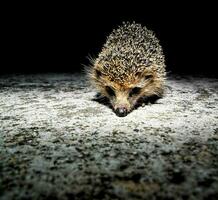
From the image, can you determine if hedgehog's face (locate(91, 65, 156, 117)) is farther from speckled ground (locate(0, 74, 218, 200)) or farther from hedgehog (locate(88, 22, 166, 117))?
speckled ground (locate(0, 74, 218, 200))

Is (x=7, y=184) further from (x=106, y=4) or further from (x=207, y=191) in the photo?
(x=106, y=4)

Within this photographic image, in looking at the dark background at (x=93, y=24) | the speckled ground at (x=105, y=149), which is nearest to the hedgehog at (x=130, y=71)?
the speckled ground at (x=105, y=149)

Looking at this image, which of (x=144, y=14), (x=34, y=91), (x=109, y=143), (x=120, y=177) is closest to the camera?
(x=120, y=177)

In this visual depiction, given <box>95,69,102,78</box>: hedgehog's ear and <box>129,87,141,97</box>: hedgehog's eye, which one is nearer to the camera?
<box>129,87,141,97</box>: hedgehog's eye

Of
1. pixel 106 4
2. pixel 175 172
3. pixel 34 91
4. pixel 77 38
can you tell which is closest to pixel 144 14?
pixel 106 4

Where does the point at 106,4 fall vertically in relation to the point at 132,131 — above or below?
above

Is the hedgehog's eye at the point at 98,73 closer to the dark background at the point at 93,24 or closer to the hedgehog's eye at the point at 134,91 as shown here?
the hedgehog's eye at the point at 134,91

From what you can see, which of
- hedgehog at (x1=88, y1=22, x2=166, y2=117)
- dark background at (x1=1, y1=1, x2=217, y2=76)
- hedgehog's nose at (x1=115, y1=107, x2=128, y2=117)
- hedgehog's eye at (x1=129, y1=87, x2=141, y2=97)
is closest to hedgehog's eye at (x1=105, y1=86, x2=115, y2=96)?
hedgehog at (x1=88, y1=22, x2=166, y2=117)
